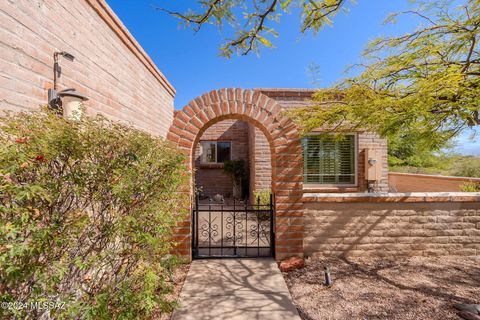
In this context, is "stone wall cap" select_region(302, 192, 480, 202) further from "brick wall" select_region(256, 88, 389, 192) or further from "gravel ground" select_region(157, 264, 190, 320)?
"brick wall" select_region(256, 88, 389, 192)

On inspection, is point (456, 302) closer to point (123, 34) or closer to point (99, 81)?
point (99, 81)

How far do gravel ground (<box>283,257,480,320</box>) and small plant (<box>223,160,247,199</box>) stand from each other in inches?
260

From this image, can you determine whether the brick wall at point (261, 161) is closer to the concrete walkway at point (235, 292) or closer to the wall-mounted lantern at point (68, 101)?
Answer: the concrete walkway at point (235, 292)

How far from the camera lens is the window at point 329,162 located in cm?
770

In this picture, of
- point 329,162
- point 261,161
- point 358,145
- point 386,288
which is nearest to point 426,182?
point 358,145

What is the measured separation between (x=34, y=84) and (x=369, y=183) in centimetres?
885

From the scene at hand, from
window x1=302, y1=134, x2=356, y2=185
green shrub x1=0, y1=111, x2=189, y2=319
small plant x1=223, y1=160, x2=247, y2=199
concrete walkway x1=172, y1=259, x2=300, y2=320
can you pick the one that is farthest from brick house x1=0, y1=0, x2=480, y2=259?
small plant x1=223, y1=160, x2=247, y2=199

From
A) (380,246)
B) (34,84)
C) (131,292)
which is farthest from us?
(380,246)

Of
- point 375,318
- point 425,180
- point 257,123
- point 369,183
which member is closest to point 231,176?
point 369,183

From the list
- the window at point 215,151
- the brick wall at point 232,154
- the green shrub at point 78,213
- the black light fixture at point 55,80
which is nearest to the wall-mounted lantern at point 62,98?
the black light fixture at point 55,80

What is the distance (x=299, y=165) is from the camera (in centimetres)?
359

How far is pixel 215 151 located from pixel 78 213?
9.62m

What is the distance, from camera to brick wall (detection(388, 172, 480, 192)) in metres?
9.11

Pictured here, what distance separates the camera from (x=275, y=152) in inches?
→ 142
